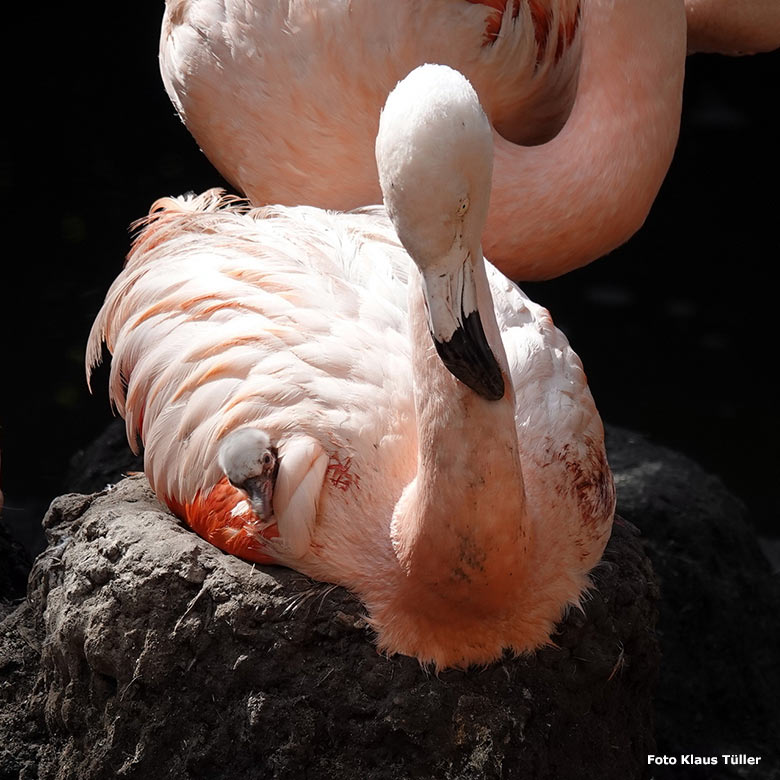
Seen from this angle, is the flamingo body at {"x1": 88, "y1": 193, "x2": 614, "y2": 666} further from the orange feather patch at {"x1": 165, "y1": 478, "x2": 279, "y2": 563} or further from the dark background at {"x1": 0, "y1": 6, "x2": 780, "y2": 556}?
the dark background at {"x1": 0, "y1": 6, "x2": 780, "y2": 556}

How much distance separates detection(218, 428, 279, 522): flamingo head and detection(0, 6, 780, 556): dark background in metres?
2.41

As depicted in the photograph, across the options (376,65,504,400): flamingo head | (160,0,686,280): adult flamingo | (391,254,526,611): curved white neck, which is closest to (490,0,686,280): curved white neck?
(160,0,686,280): adult flamingo

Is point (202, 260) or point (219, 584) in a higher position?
point (202, 260)

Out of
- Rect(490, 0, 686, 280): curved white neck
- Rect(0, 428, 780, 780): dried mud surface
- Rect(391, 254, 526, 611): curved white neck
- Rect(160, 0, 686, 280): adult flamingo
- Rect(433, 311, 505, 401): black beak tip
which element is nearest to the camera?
Rect(433, 311, 505, 401): black beak tip

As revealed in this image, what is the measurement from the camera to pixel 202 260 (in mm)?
3062

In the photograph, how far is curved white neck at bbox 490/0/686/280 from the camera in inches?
136

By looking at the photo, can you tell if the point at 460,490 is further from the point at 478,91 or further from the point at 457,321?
the point at 478,91

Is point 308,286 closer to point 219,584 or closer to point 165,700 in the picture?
point 219,584

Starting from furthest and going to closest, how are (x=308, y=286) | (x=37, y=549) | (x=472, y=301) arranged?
(x=37, y=549) → (x=308, y=286) → (x=472, y=301)

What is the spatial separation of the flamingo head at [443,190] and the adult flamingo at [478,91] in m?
1.15

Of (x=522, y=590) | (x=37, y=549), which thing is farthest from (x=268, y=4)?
(x=37, y=549)

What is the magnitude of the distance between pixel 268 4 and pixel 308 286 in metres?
0.93

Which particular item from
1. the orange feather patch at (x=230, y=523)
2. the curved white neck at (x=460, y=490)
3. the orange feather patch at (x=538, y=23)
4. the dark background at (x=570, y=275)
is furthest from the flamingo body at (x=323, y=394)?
the dark background at (x=570, y=275)

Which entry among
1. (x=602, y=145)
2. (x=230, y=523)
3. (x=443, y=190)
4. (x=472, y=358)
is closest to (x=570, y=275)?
(x=602, y=145)
